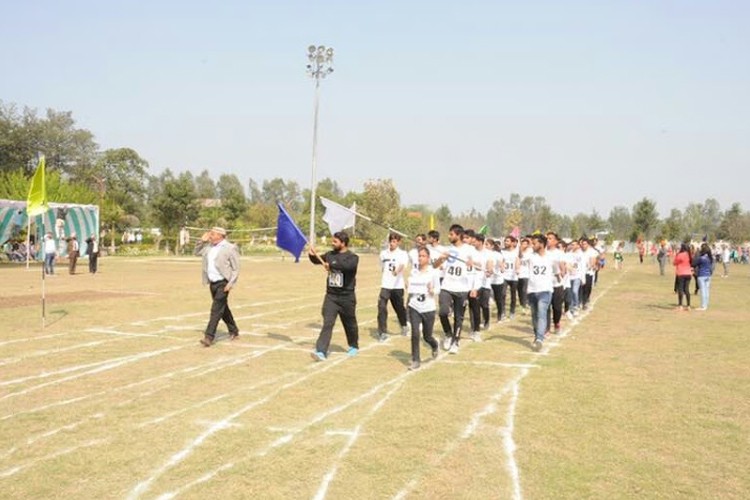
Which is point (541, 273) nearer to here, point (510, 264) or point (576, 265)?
point (510, 264)

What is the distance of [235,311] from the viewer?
1631 cm

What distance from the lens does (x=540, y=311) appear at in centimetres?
1134

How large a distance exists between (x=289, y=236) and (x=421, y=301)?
2980 mm

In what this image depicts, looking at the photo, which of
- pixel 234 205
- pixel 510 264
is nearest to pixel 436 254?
pixel 510 264

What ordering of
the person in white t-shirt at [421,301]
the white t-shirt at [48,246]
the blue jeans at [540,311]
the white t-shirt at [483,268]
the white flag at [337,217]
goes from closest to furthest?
1. the person in white t-shirt at [421,301]
2. the blue jeans at [540,311]
3. the white flag at [337,217]
4. the white t-shirt at [483,268]
5. the white t-shirt at [48,246]

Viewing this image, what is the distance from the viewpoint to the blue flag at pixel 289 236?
11.2 meters

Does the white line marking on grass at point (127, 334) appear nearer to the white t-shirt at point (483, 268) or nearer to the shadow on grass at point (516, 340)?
the white t-shirt at point (483, 268)

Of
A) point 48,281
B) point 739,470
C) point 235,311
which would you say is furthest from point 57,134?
point 739,470

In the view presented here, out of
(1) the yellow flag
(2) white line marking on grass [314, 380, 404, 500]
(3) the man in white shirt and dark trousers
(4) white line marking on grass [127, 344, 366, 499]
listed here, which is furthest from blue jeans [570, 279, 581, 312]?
(1) the yellow flag

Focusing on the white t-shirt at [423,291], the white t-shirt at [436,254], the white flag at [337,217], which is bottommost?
the white t-shirt at [423,291]

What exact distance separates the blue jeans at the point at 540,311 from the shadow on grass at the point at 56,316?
31.4 feet

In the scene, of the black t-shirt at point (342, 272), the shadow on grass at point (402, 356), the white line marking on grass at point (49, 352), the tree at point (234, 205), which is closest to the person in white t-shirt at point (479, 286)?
the shadow on grass at point (402, 356)

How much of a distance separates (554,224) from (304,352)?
92.3 m

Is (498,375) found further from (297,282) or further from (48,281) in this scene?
(48,281)
